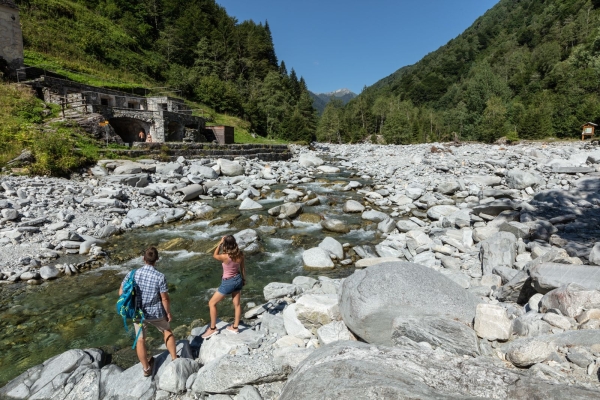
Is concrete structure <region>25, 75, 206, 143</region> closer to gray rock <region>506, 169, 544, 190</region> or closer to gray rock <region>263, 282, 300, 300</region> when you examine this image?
gray rock <region>263, 282, 300, 300</region>

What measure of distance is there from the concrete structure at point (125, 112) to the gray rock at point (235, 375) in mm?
22081

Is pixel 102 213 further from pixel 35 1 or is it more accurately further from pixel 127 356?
pixel 35 1

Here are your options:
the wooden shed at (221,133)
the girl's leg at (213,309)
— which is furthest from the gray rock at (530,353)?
the wooden shed at (221,133)

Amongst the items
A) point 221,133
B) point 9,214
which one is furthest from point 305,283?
point 221,133

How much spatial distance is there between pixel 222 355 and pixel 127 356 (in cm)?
186

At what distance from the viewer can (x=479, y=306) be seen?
12.0 feet

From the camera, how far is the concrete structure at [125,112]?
21.5 metres

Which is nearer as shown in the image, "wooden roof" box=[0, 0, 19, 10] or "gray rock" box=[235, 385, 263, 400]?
"gray rock" box=[235, 385, 263, 400]

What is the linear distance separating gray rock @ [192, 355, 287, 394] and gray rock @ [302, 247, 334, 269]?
15.1 ft

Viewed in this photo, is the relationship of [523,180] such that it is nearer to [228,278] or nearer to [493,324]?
[493,324]

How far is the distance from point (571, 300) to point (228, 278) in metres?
4.63

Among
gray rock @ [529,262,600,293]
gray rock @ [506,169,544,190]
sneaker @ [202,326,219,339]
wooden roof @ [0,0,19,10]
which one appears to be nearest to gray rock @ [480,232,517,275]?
gray rock @ [529,262,600,293]

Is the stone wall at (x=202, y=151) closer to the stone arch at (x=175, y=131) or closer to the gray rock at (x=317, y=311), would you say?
the stone arch at (x=175, y=131)

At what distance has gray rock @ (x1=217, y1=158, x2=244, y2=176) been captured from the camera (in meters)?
21.0
